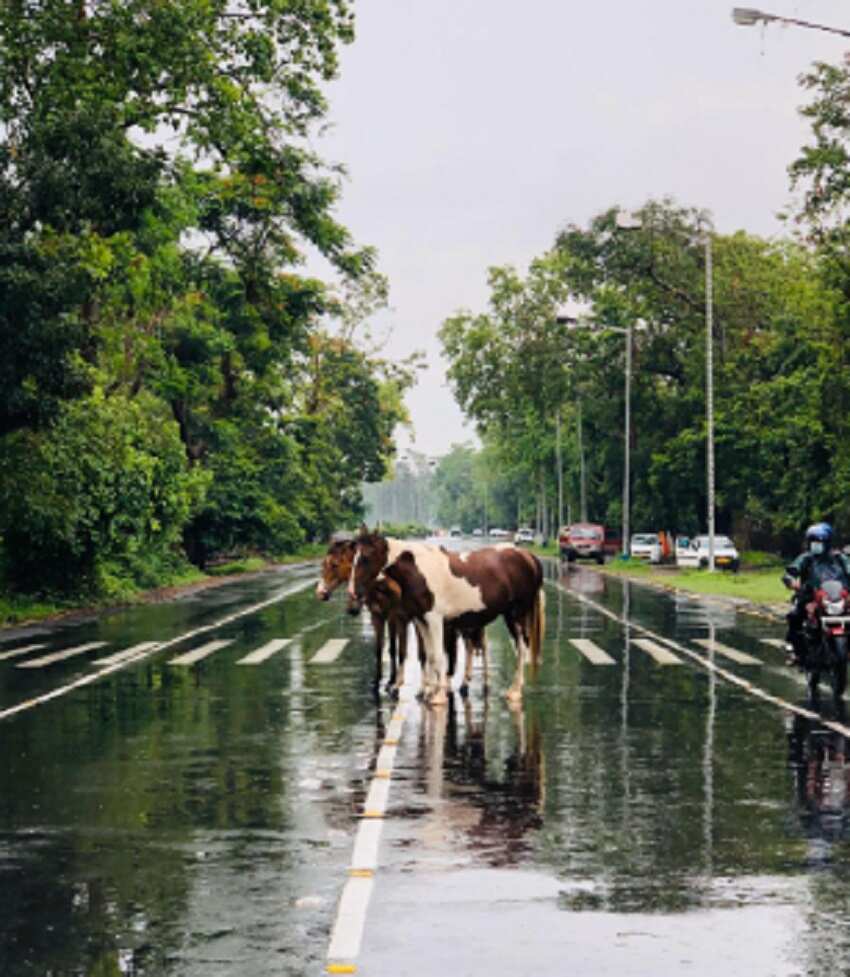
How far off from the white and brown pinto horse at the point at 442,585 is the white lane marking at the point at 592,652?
195 inches

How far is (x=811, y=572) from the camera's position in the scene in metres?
18.8

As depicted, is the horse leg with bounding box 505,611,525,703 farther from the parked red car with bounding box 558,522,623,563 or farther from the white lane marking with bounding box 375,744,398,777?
the parked red car with bounding box 558,522,623,563

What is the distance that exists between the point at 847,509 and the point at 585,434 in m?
38.6

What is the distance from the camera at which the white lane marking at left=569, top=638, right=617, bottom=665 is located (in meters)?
23.2

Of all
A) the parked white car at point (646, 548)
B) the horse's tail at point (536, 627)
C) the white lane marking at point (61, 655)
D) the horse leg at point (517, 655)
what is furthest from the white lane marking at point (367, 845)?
the parked white car at point (646, 548)

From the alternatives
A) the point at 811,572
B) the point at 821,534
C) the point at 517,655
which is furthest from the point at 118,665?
the point at 821,534

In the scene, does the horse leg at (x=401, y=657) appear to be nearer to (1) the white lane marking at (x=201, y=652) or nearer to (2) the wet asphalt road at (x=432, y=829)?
(2) the wet asphalt road at (x=432, y=829)

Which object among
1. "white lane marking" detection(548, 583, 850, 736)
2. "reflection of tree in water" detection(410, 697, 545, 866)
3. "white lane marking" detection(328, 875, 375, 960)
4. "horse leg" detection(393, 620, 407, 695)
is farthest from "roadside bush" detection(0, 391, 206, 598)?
"white lane marking" detection(328, 875, 375, 960)

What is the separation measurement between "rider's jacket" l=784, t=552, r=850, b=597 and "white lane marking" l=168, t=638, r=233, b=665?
870cm

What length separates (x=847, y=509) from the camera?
58.7m

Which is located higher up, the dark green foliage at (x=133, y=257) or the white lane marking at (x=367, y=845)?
the dark green foliage at (x=133, y=257)

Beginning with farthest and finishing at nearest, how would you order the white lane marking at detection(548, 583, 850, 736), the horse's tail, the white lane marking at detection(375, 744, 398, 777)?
the horse's tail, the white lane marking at detection(548, 583, 850, 736), the white lane marking at detection(375, 744, 398, 777)

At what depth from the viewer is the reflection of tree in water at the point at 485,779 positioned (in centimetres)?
1001

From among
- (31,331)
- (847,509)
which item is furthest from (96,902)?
(847,509)
